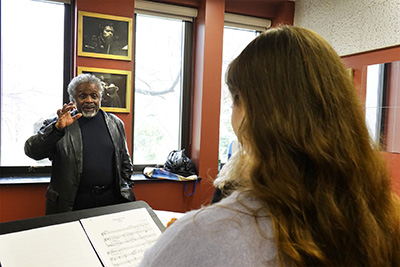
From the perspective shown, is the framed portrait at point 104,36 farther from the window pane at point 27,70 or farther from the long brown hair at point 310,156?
the long brown hair at point 310,156

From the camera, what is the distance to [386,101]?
8.77 ft

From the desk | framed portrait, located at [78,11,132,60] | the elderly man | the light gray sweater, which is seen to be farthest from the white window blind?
the light gray sweater

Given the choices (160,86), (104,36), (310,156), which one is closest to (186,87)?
(160,86)

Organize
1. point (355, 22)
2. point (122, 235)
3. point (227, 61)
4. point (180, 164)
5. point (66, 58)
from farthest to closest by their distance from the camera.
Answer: point (227, 61) → point (180, 164) → point (66, 58) → point (355, 22) → point (122, 235)

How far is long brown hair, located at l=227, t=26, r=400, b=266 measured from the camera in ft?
1.61

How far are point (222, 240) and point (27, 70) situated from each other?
3098mm

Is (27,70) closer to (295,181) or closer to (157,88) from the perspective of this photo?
(157,88)

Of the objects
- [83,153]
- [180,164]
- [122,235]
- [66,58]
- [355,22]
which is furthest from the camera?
[180,164]

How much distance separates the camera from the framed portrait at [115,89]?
10.1 ft

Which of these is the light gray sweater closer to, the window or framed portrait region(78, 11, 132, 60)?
framed portrait region(78, 11, 132, 60)

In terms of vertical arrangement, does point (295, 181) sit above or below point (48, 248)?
above

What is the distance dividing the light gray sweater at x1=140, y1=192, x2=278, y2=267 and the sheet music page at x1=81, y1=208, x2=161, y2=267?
0.44 m

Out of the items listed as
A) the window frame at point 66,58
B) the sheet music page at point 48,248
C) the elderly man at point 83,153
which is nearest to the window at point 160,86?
the window frame at point 66,58

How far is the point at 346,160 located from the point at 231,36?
11.2 feet
